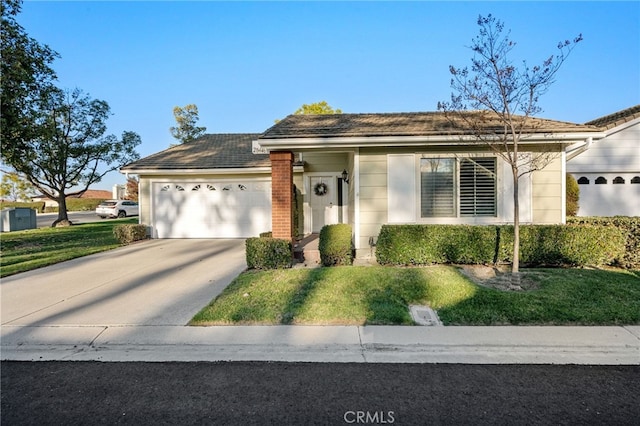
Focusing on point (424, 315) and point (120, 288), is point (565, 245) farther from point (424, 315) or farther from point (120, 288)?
point (120, 288)

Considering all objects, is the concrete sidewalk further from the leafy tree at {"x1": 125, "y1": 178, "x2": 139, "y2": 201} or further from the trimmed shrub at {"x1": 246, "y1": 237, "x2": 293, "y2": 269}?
the leafy tree at {"x1": 125, "y1": 178, "x2": 139, "y2": 201}

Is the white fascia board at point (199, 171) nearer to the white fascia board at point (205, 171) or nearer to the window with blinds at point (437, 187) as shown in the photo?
the white fascia board at point (205, 171)

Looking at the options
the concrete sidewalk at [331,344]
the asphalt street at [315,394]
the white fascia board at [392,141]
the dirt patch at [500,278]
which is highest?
the white fascia board at [392,141]

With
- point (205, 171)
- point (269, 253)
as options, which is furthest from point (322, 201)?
point (269, 253)

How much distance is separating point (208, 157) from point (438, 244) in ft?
34.1

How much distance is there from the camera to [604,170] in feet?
39.8

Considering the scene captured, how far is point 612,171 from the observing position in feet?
39.8

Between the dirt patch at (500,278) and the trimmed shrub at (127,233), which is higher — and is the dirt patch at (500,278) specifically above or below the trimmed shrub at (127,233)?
below

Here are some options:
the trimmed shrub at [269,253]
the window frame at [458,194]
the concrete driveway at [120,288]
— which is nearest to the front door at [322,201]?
the concrete driveway at [120,288]

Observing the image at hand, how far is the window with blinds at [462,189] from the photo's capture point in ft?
27.3

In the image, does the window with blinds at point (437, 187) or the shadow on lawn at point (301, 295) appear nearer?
the shadow on lawn at point (301, 295)

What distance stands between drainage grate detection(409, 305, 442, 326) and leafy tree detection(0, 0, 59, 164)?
40.0 ft

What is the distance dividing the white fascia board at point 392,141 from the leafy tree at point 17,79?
7882mm

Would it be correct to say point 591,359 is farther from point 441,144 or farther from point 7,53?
point 7,53
